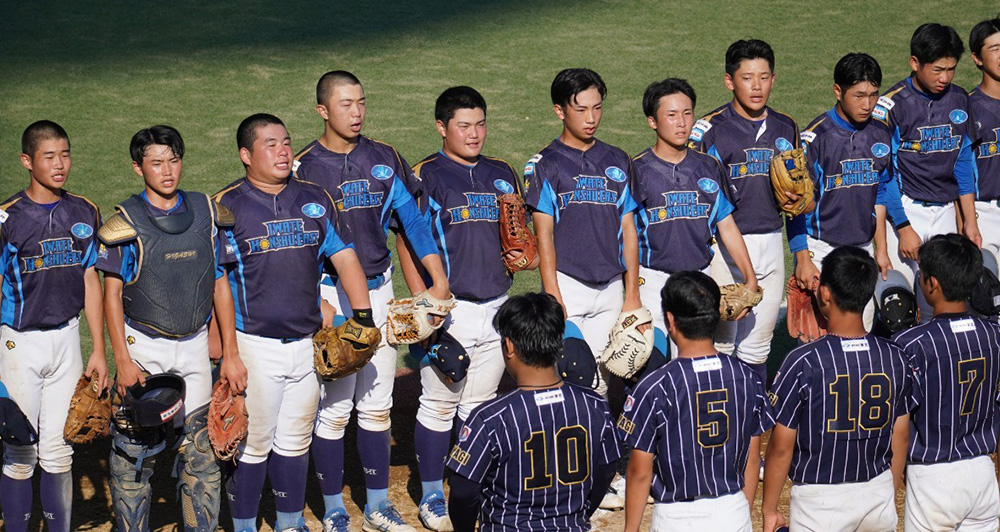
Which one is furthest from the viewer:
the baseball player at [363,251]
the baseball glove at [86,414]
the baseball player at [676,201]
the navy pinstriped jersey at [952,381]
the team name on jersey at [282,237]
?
the baseball player at [676,201]

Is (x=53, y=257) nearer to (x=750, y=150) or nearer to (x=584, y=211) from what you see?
(x=584, y=211)

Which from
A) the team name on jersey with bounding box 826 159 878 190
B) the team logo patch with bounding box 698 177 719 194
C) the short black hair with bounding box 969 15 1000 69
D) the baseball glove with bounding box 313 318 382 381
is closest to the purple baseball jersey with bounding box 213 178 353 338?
the baseball glove with bounding box 313 318 382 381

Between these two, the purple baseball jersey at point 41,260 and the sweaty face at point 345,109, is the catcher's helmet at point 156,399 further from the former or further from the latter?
the sweaty face at point 345,109

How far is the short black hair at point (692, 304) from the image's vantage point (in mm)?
4074

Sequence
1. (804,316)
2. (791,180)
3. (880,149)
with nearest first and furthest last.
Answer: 1. (791,180)
2. (804,316)
3. (880,149)

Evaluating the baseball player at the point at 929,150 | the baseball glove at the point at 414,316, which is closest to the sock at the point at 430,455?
the baseball glove at the point at 414,316

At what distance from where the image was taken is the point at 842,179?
255 inches

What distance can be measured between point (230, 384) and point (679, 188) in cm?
240

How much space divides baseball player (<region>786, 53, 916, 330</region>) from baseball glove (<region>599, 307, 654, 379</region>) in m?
1.13

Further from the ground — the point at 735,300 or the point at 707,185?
the point at 707,185

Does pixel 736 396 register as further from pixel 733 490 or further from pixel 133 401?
pixel 133 401

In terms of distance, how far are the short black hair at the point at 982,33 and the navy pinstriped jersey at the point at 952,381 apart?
120 inches

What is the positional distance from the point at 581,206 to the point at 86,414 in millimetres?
2467

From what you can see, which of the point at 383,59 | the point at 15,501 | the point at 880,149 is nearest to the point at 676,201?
the point at 880,149
